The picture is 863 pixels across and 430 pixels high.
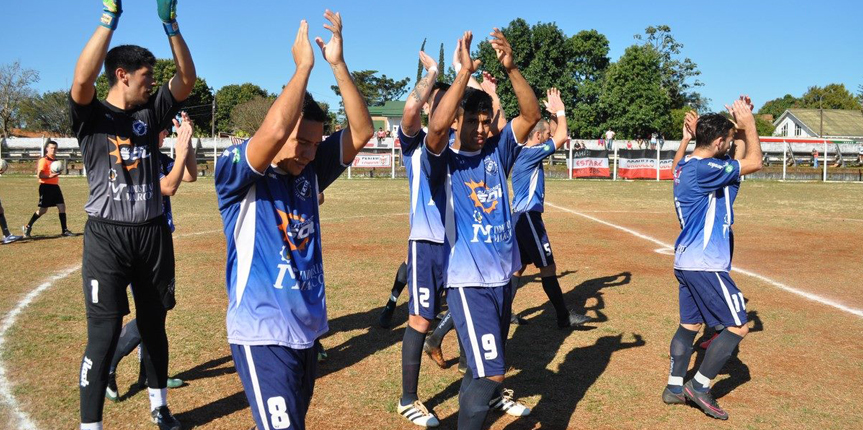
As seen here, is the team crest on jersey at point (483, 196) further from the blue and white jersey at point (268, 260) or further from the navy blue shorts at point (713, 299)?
the navy blue shorts at point (713, 299)

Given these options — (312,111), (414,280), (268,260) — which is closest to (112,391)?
(414,280)

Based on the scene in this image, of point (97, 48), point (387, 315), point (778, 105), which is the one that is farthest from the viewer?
point (778, 105)

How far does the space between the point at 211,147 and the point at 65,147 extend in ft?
34.8

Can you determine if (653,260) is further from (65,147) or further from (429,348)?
(65,147)

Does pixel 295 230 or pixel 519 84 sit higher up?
pixel 519 84

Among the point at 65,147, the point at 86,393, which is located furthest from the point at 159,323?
the point at 65,147

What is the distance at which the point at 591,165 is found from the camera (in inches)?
1475

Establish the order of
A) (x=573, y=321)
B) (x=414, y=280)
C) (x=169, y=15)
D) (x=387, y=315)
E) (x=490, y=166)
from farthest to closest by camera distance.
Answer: (x=573, y=321) < (x=387, y=315) < (x=414, y=280) < (x=490, y=166) < (x=169, y=15)

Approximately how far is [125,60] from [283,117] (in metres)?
2.26

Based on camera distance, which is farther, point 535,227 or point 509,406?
point 535,227

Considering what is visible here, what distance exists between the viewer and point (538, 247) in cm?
777

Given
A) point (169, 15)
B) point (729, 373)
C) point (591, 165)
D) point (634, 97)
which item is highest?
point (634, 97)

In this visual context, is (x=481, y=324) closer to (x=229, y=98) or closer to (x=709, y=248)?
(x=709, y=248)

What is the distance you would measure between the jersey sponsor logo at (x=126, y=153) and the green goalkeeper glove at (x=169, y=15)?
1052 millimetres
